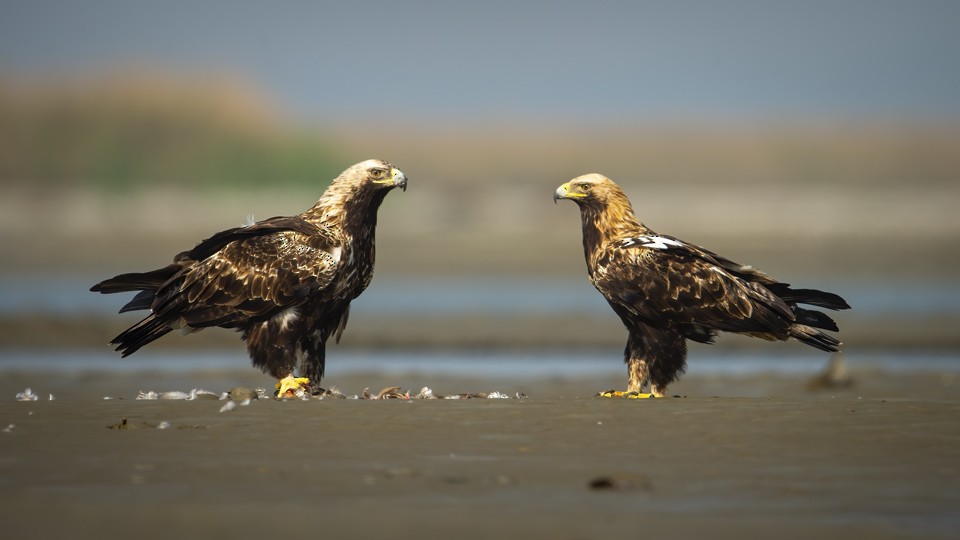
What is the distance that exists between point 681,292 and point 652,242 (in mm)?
496

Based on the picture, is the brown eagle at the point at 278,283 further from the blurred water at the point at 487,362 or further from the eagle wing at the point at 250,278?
the blurred water at the point at 487,362

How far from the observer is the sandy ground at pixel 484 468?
6.48m

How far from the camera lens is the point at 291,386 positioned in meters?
11.4

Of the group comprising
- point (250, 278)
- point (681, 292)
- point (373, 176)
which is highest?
point (373, 176)

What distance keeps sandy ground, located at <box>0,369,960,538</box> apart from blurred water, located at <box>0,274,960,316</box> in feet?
50.2

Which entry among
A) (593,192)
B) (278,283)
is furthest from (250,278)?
(593,192)

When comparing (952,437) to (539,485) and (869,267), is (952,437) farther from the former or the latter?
(869,267)

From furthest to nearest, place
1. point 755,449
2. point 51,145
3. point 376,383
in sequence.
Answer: point 51,145
point 376,383
point 755,449

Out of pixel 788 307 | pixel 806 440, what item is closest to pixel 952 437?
pixel 806 440

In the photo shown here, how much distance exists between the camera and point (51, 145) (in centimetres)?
8581

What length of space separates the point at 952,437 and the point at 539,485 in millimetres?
2635

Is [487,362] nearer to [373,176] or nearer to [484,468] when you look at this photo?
[373,176]

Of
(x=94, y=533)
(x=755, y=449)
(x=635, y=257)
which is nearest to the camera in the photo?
(x=94, y=533)

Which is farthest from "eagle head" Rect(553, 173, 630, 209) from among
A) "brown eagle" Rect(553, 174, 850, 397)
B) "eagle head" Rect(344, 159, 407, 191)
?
"eagle head" Rect(344, 159, 407, 191)
